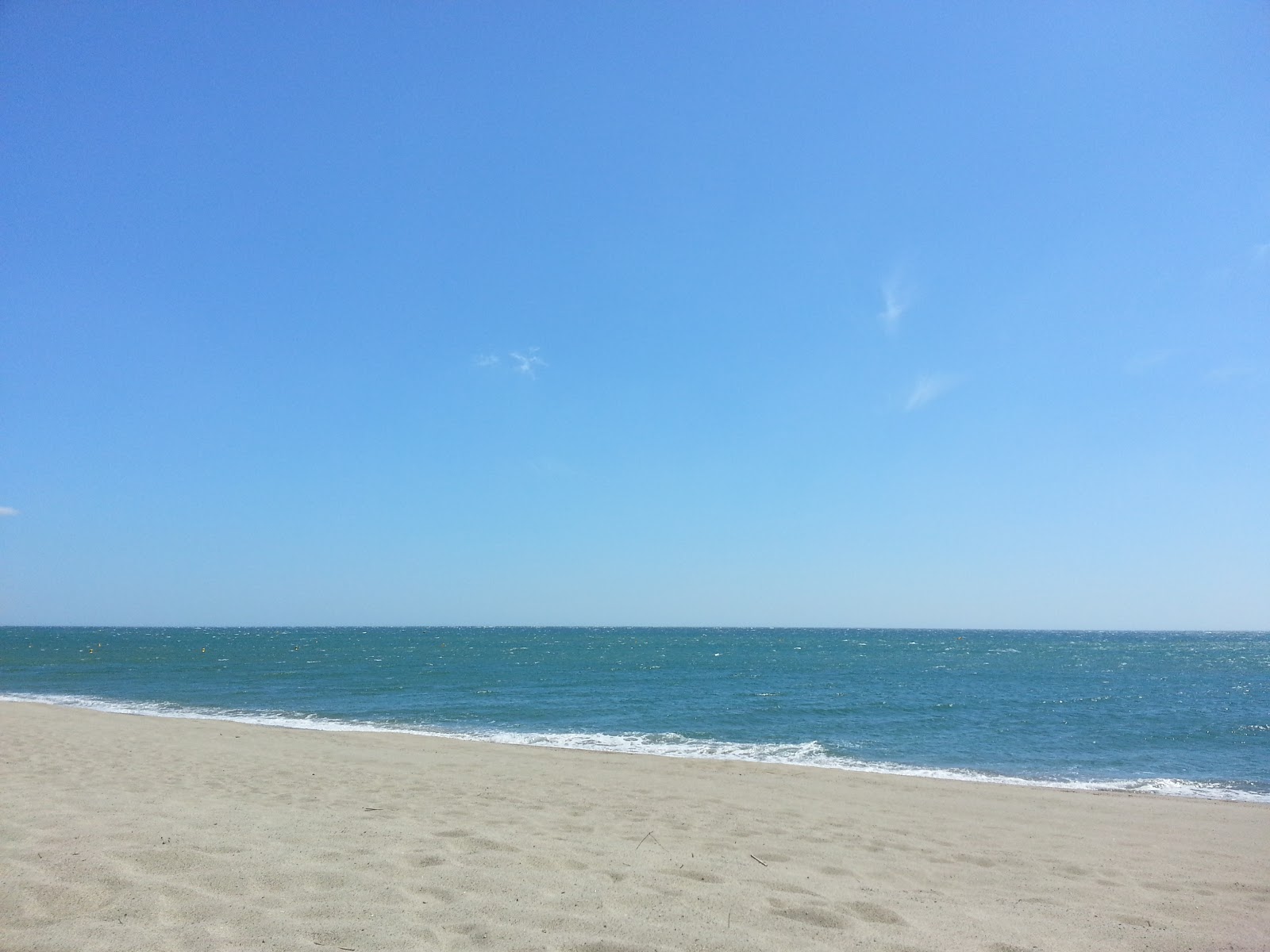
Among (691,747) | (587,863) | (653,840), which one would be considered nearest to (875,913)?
(587,863)

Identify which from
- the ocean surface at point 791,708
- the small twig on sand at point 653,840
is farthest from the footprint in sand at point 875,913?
the ocean surface at point 791,708

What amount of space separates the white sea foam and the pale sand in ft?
7.94

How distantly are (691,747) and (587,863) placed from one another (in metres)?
13.8

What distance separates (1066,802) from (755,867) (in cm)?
929

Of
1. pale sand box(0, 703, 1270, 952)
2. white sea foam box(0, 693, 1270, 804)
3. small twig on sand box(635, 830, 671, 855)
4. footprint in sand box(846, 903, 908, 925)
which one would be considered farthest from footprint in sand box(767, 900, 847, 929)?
white sea foam box(0, 693, 1270, 804)

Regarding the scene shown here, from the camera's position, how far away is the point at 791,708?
2934cm

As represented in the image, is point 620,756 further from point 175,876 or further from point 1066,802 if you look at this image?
point 175,876

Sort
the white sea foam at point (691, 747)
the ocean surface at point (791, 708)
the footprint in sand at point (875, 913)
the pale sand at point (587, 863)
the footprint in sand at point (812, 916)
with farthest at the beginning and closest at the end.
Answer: the ocean surface at point (791, 708)
the white sea foam at point (691, 747)
the footprint in sand at point (875, 913)
the footprint in sand at point (812, 916)
the pale sand at point (587, 863)

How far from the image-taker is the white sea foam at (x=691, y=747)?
1566 cm

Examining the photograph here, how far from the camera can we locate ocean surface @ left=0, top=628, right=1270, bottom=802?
1881 cm

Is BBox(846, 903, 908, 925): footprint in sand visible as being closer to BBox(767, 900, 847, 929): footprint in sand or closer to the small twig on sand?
BBox(767, 900, 847, 929): footprint in sand

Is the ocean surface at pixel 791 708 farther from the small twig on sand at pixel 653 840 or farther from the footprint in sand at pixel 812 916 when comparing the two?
the footprint in sand at pixel 812 916

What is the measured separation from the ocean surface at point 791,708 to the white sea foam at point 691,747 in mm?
106

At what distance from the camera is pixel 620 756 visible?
16781 mm
